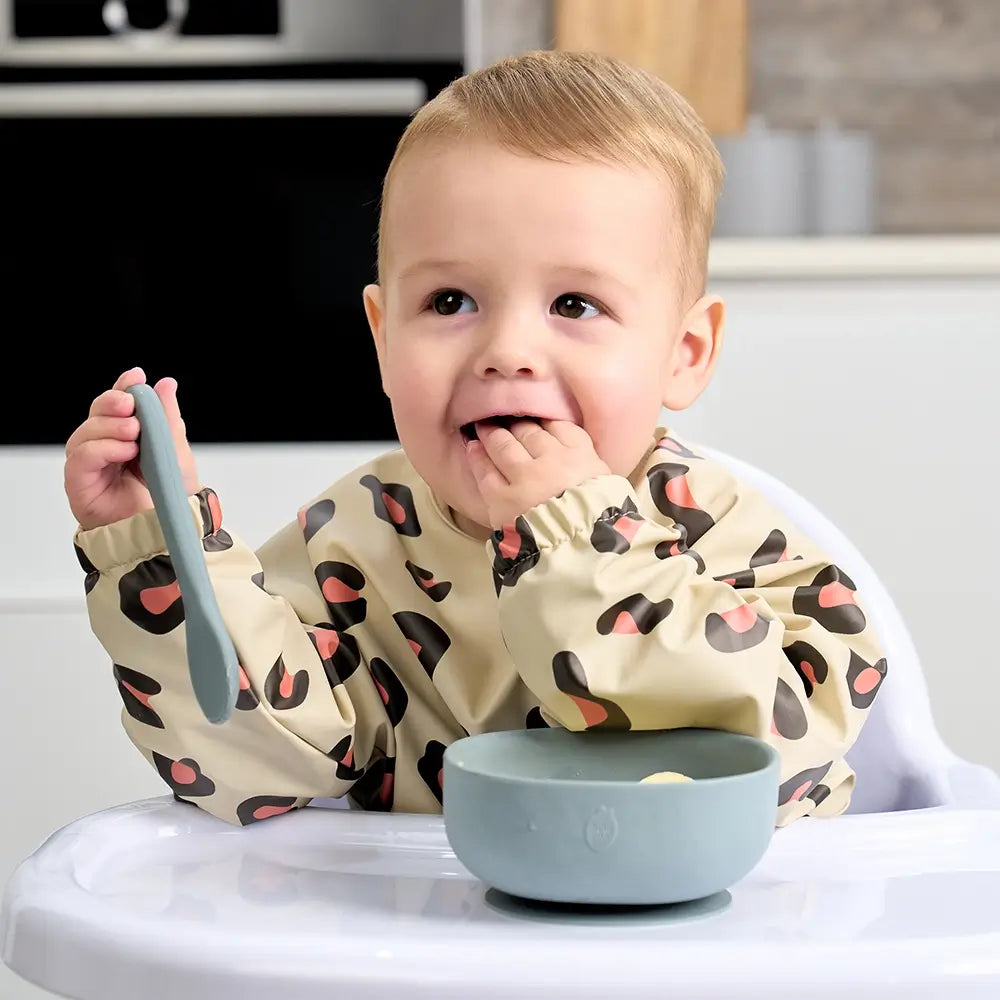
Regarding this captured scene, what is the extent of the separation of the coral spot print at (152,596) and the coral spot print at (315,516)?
17 cm

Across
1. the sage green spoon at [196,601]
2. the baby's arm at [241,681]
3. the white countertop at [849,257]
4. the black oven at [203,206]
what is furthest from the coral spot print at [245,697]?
the black oven at [203,206]

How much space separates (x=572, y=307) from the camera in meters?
0.85

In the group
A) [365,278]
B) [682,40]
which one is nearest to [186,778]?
[365,278]

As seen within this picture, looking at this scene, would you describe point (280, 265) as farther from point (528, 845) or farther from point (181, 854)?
point (528, 845)

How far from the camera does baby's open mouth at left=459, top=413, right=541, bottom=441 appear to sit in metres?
0.82

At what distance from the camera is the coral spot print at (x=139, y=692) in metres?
0.82

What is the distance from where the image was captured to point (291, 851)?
2.54ft

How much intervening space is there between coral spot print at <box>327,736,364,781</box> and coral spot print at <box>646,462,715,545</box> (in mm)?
225

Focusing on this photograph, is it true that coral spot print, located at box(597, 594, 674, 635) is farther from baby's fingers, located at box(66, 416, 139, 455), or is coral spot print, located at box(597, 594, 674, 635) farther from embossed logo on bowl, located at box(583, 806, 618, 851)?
baby's fingers, located at box(66, 416, 139, 455)

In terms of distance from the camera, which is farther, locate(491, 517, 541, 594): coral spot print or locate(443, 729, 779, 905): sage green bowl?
locate(491, 517, 541, 594): coral spot print

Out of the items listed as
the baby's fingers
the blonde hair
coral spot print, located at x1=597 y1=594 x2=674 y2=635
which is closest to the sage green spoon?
the baby's fingers

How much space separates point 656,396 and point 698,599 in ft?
0.61

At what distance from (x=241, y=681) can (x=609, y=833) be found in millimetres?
273

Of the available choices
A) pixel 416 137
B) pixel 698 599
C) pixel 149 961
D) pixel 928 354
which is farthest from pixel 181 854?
pixel 928 354
